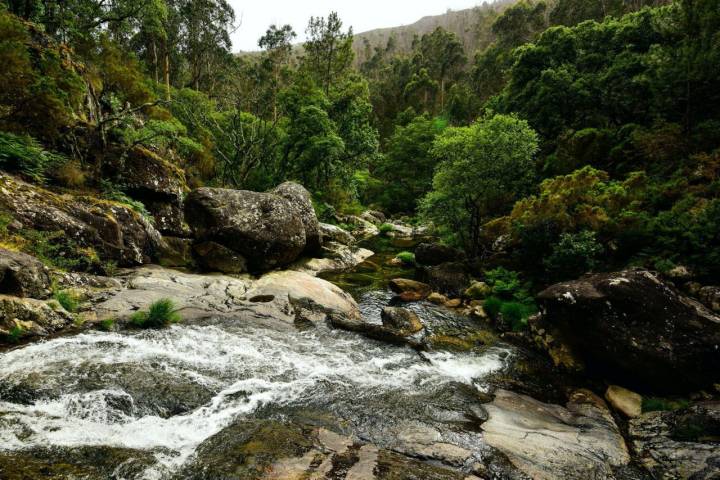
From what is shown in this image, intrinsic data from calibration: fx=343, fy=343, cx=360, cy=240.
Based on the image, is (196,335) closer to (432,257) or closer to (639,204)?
(432,257)

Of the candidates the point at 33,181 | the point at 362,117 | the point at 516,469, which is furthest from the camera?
the point at 362,117

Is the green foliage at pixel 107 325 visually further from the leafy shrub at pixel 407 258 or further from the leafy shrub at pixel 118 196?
the leafy shrub at pixel 407 258

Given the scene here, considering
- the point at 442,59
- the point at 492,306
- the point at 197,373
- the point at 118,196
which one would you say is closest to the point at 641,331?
the point at 492,306

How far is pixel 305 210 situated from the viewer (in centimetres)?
1872

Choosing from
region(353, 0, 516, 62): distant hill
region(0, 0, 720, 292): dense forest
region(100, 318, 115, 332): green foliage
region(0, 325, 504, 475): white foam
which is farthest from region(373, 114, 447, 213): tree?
region(353, 0, 516, 62): distant hill

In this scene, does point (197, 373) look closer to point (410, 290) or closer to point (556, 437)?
point (556, 437)

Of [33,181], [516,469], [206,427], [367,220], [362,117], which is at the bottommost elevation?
[367,220]

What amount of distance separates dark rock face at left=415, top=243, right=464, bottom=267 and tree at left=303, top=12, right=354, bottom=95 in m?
23.3

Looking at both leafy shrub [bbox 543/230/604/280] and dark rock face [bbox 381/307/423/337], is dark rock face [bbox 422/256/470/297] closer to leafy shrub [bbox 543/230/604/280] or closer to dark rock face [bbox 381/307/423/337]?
leafy shrub [bbox 543/230/604/280]

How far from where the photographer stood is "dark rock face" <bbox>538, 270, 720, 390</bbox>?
25.7 feet

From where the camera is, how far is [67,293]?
27.2 feet

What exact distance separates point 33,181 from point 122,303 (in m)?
6.71

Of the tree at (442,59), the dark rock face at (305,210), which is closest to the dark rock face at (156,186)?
the dark rock face at (305,210)

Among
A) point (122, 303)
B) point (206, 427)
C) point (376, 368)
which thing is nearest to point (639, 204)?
point (376, 368)
